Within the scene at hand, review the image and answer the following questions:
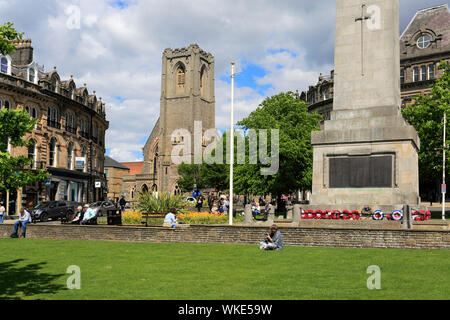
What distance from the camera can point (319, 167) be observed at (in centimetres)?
2219

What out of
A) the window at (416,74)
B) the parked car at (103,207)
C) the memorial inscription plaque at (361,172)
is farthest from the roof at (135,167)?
the memorial inscription plaque at (361,172)

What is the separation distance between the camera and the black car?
34.7 meters

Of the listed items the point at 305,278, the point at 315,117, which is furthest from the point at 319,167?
the point at 315,117

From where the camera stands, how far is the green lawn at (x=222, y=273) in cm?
796

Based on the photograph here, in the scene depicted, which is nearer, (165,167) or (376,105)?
(376,105)

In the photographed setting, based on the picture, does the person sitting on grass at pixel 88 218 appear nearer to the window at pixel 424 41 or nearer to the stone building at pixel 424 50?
the stone building at pixel 424 50

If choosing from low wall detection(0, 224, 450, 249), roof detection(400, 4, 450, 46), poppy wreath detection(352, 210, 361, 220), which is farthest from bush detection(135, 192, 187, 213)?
roof detection(400, 4, 450, 46)

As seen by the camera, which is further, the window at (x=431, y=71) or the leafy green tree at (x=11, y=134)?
the window at (x=431, y=71)

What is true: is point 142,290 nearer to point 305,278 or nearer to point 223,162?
point 305,278

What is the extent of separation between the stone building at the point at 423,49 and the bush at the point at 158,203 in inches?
1839

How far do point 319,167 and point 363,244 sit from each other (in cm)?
787

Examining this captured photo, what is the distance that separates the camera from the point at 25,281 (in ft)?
31.2

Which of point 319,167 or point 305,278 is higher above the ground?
point 319,167

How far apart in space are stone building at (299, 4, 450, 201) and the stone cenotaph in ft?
143
